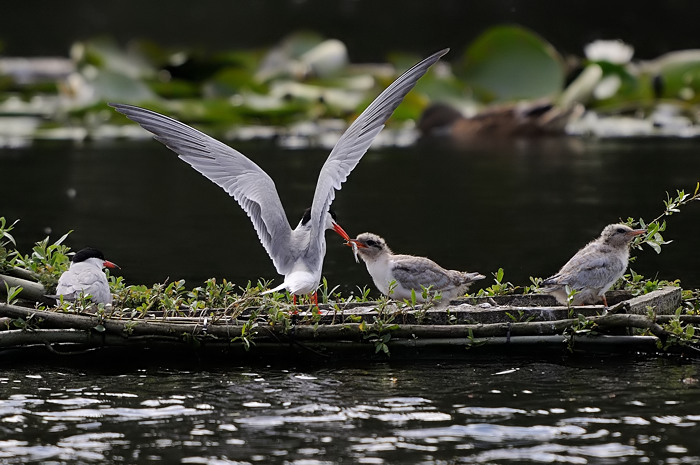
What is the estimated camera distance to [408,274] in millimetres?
8664

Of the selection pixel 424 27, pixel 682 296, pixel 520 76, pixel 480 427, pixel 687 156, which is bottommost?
pixel 480 427

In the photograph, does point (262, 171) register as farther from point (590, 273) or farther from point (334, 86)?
point (334, 86)

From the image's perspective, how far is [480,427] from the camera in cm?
656

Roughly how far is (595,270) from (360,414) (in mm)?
2548

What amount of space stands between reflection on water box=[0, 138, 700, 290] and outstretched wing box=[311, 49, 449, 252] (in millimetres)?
2489

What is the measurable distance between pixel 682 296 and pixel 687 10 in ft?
71.0

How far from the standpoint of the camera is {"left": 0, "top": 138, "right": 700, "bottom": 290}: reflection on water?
499 inches

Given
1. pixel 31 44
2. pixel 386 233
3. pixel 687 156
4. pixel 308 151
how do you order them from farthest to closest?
pixel 31 44
pixel 308 151
pixel 687 156
pixel 386 233

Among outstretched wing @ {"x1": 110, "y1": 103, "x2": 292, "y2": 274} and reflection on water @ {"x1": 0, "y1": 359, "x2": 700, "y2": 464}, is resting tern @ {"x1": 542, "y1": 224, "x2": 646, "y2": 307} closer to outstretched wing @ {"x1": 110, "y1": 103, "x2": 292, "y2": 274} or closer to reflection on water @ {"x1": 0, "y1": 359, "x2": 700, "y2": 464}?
reflection on water @ {"x1": 0, "y1": 359, "x2": 700, "y2": 464}

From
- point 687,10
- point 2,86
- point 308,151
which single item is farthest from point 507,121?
point 2,86

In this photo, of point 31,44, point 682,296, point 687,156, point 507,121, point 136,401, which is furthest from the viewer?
point 31,44

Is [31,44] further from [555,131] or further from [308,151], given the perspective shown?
[555,131]

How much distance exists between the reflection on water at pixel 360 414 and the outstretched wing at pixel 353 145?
1362 millimetres

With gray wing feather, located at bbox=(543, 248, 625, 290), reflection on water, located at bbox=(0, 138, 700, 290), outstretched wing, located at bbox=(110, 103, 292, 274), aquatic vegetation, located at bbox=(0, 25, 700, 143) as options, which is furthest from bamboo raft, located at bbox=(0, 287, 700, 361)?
aquatic vegetation, located at bbox=(0, 25, 700, 143)
